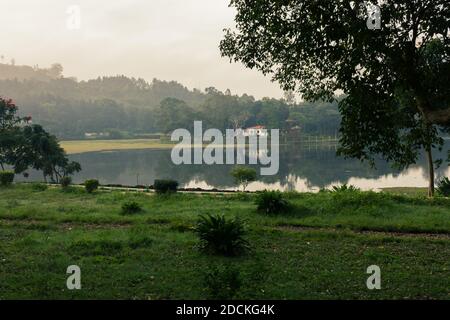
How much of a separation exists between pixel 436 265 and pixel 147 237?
591 centimetres

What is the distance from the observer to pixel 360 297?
6488 millimetres

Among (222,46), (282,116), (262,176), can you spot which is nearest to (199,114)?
(282,116)

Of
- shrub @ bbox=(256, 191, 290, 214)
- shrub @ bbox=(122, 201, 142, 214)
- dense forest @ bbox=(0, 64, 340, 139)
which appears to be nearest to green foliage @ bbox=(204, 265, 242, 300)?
shrub @ bbox=(256, 191, 290, 214)

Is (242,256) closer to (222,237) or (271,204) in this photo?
(222,237)

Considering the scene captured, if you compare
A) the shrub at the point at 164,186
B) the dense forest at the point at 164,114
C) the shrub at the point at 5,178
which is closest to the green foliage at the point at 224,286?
the shrub at the point at 164,186

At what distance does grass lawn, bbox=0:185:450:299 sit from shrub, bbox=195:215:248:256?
27cm

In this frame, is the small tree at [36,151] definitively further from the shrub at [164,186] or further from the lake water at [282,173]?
the shrub at [164,186]

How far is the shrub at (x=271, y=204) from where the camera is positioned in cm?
1348

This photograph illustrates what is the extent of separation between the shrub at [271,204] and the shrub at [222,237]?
13.0ft

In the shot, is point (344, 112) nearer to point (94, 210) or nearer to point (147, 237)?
point (147, 237)

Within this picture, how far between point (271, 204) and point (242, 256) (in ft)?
15.6

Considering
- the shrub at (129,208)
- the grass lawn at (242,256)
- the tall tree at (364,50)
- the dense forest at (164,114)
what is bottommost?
the grass lawn at (242,256)

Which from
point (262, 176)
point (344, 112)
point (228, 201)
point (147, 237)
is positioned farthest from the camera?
point (262, 176)

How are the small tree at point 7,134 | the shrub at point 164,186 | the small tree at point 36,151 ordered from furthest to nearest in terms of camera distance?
the small tree at point 36,151
the small tree at point 7,134
the shrub at point 164,186
